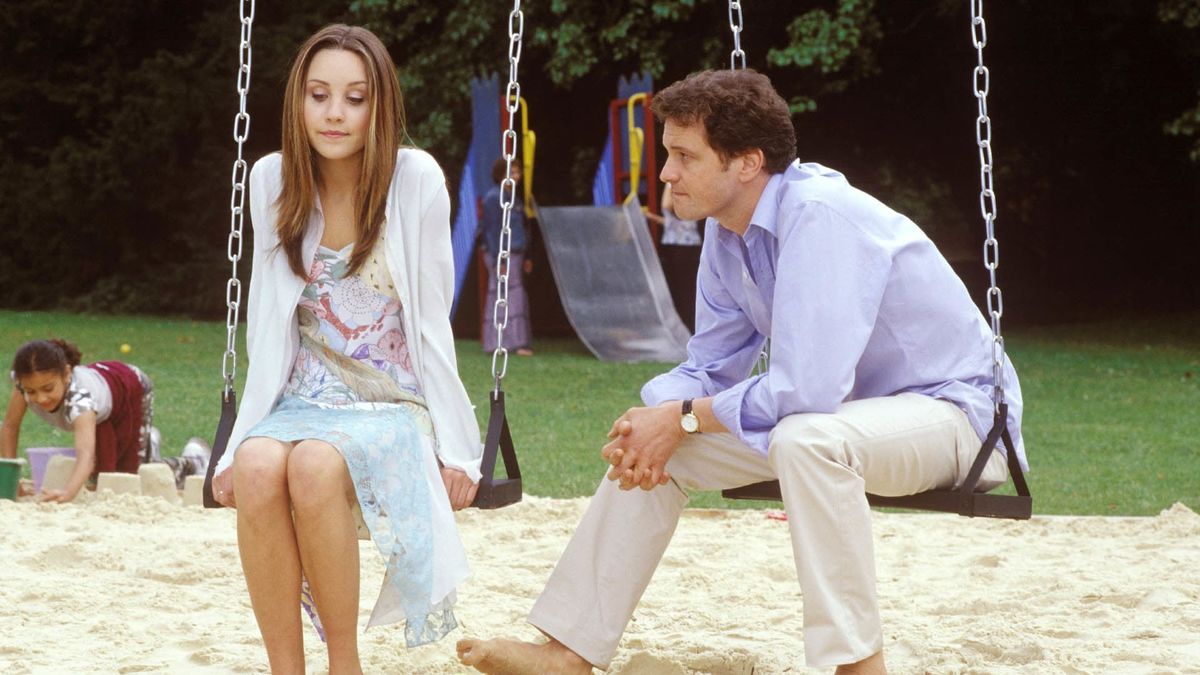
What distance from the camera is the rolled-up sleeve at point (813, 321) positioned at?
299 cm

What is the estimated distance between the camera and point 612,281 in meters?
13.0

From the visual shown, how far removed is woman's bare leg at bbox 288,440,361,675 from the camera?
295 cm

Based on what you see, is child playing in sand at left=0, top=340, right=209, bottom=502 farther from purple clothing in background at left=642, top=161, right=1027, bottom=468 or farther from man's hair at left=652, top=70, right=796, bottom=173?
man's hair at left=652, top=70, right=796, bottom=173

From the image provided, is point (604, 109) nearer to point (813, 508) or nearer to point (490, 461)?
point (490, 461)

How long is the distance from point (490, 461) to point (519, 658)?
1.37ft

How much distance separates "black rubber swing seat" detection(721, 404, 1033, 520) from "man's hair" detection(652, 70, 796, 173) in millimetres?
676

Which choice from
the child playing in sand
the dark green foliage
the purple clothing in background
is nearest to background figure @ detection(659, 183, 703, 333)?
the dark green foliage

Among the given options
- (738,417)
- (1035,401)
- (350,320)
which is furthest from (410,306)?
(1035,401)

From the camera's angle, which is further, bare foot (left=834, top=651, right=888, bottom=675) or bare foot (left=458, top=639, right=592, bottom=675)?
bare foot (left=458, top=639, right=592, bottom=675)

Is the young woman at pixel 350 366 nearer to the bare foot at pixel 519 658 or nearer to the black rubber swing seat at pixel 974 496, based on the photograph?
the bare foot at pixel 519 658

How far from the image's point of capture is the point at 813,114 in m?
15.9

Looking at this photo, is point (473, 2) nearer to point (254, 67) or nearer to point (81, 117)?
point (254, 67)

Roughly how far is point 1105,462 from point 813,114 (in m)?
9.13

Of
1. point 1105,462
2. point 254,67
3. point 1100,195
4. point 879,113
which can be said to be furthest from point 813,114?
point 1105,462
